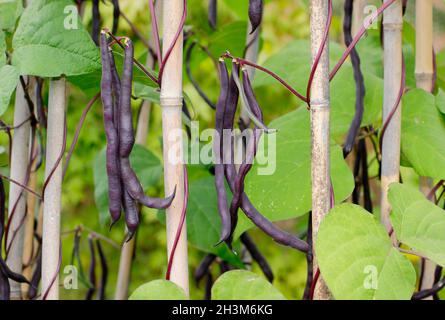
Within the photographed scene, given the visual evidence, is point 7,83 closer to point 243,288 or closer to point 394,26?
point 243,288

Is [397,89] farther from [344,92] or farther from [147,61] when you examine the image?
[147,61]

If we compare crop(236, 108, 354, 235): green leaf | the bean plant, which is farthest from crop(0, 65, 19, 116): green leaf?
crop(236, 108, 354, 235): green leaf

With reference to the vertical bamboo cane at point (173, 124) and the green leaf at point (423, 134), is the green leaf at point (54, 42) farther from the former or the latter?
the green leaf at point (423, 134)

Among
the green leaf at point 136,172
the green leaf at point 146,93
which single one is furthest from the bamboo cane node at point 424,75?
the green leaf at point 136,172

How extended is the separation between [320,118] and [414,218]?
161 mm

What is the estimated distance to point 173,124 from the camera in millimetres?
808

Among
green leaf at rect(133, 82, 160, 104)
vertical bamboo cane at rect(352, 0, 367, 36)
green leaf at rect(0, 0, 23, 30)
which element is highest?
vertical bamboo cane at rect(352, 0, 367, 36)

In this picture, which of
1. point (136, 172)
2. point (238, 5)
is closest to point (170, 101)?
point (136, 172)

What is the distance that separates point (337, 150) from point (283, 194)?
0.10 meters

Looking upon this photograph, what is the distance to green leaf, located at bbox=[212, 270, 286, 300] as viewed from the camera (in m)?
0.74

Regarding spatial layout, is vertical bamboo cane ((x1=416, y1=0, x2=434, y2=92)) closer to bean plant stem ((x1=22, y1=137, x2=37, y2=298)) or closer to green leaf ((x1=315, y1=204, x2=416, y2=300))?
green leaf ((x1=315, y1=204, x2=416, y2=300))

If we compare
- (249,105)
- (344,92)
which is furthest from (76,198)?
(249,105)

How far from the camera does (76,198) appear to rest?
258 cm

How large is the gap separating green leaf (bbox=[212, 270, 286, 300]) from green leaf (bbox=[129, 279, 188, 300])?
4cm
